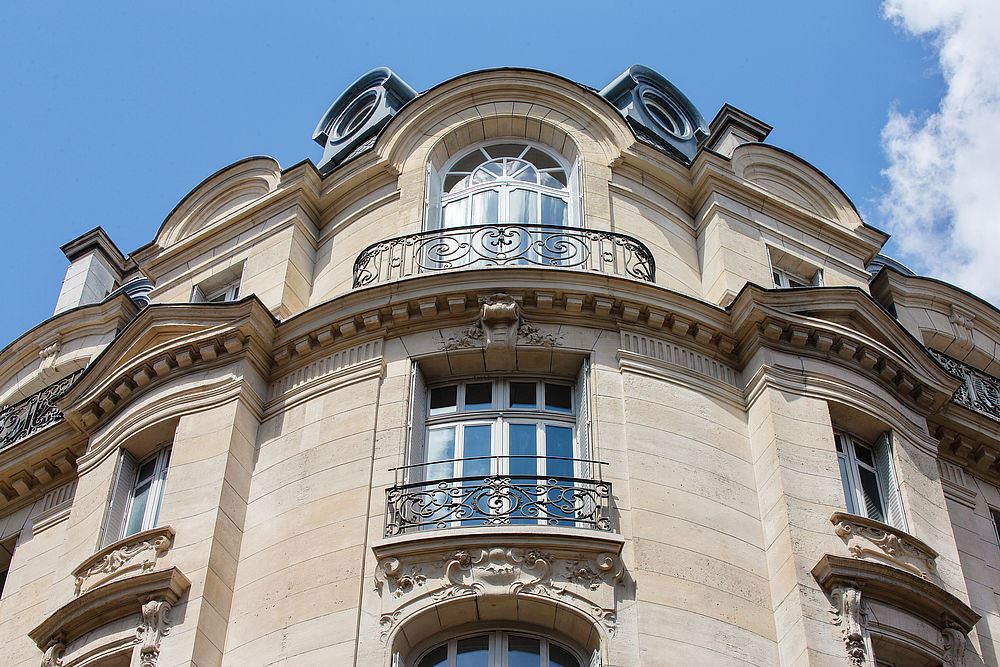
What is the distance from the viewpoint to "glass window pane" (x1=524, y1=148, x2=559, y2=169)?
63.0 ft

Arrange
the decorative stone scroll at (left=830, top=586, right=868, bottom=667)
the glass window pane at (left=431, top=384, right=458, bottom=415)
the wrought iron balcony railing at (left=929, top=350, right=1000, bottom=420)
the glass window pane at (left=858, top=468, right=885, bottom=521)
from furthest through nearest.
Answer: the wrought iron balcony railing at (left=929, top=350, right=1000, bottom=420), the glass window pane at (left=431, top=384, right=458, bottom=415), the glass window pane at (left=858, top=468, right=885, bottom=521), the decorative stone scroll at (left=830, top=586, right=868, bottom=667)

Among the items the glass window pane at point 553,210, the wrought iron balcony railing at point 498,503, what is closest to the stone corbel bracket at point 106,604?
the wrought iron balcony railing at point 498,503

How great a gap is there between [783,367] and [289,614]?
593cm

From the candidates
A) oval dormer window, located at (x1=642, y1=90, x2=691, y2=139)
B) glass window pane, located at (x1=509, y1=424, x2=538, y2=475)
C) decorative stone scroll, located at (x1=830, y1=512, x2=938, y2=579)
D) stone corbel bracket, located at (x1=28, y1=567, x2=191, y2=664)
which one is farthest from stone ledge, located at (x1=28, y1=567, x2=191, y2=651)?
oval dormer window, located at (x1=642, y1=90, x2=691, y2=139)

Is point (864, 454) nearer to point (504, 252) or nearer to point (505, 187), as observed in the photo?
point (504, 252)

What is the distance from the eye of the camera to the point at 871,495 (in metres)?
15.9

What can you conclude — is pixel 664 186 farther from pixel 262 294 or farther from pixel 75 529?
pixel 75 529

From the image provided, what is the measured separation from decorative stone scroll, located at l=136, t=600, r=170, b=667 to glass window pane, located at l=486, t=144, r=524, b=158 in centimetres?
781

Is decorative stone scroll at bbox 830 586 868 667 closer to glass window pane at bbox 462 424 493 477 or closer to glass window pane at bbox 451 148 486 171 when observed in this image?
glass window pane at bbox 462 424 493 477

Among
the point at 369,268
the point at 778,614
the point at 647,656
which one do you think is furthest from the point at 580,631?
the point at 369,268

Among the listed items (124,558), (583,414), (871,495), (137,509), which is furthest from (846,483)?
(137,509)

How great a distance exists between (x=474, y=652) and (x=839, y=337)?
5601 mm

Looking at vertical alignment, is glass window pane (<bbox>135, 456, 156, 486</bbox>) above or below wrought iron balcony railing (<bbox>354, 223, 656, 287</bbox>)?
below

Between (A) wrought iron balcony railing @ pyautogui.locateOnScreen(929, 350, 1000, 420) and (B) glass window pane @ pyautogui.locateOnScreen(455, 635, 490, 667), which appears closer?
(B) glass window pane @ pyautogui.locateOnScreen(455, 635, 490, 667)
